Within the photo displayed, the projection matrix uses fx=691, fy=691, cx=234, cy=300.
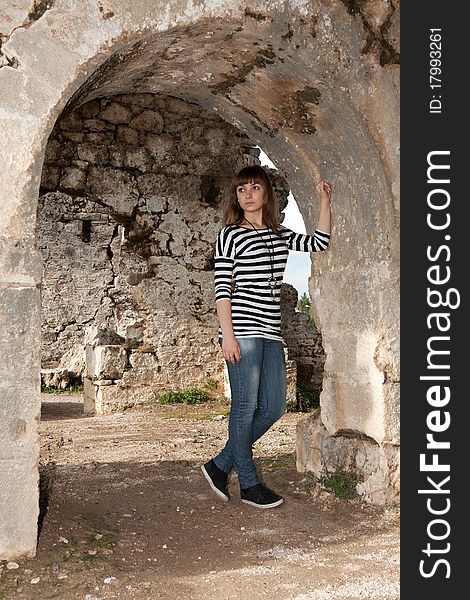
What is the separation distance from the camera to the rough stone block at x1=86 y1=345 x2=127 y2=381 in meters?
7.61

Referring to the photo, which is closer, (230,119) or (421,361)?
(421,361)

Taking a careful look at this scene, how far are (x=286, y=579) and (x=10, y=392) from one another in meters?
1.33

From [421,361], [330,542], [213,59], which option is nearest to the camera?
[421,361]

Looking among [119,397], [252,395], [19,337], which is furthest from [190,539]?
[119,397]

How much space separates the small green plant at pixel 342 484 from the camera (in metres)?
3.72

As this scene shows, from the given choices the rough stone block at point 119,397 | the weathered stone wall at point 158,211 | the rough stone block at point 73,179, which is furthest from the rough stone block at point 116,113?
the rough stone block at point 119,397

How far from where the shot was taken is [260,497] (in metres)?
3.61

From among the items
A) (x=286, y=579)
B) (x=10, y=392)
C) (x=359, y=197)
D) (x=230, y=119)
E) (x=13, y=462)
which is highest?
(x=230, y=119)

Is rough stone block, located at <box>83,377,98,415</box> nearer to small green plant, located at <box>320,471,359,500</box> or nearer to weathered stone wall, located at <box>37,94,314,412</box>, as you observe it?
weathered stone wall, located at <box>37,94,314,412</box>

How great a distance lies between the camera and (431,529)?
8.68 feet

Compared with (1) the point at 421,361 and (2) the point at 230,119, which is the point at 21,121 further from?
(1) the point at 421,361

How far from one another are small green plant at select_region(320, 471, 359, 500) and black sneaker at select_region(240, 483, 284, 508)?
0.31m

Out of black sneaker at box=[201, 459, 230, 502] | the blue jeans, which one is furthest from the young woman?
black sneaker at box=[201, 459, 230, 502]

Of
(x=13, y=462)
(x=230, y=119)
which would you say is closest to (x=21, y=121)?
(x=13, y=462)
